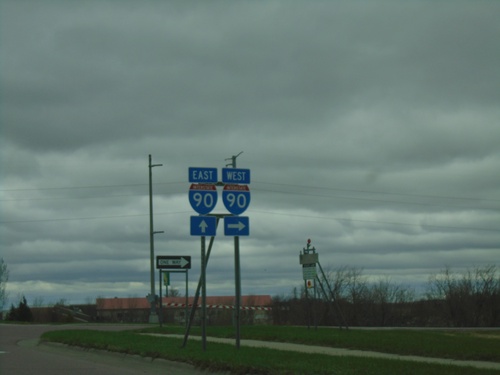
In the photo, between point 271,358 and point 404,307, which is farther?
point 404,307

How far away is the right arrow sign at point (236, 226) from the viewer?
18.6m

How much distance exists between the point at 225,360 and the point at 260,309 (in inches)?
1418

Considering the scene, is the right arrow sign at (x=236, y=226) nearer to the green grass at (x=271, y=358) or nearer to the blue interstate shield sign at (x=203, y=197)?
the blue interstate shield sign at (x=203, y=197)

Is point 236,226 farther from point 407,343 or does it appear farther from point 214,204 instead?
point 407,343

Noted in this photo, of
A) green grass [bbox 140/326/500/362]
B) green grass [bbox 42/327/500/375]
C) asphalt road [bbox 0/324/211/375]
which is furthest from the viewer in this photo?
green grass [bbox 140/326/500/362]

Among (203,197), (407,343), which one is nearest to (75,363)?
(203,197)

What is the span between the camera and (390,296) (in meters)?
45.7

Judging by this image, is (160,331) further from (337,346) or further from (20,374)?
(20,374)

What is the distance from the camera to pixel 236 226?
18.7m

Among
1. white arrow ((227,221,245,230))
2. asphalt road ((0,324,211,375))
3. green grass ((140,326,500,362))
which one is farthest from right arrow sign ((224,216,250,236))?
green grass ((140,326,500,362))

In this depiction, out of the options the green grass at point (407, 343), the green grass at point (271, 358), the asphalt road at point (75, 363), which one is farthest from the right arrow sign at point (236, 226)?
the green grass at point (407, 343)

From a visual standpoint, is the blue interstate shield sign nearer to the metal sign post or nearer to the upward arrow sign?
the metal sign post

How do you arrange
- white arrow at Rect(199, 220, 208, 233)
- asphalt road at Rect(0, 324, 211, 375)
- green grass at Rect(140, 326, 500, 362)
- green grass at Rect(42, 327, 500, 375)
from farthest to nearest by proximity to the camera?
white arrow at Rect(199, 220, 208, 233) < green grass at Rect(140, 326, 500, 362) < asphalt road at Rect(0, 324, 211, 375) < green grass at Rect(42, 327, 500, 375)

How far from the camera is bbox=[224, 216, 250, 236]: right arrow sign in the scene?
61.2ft
